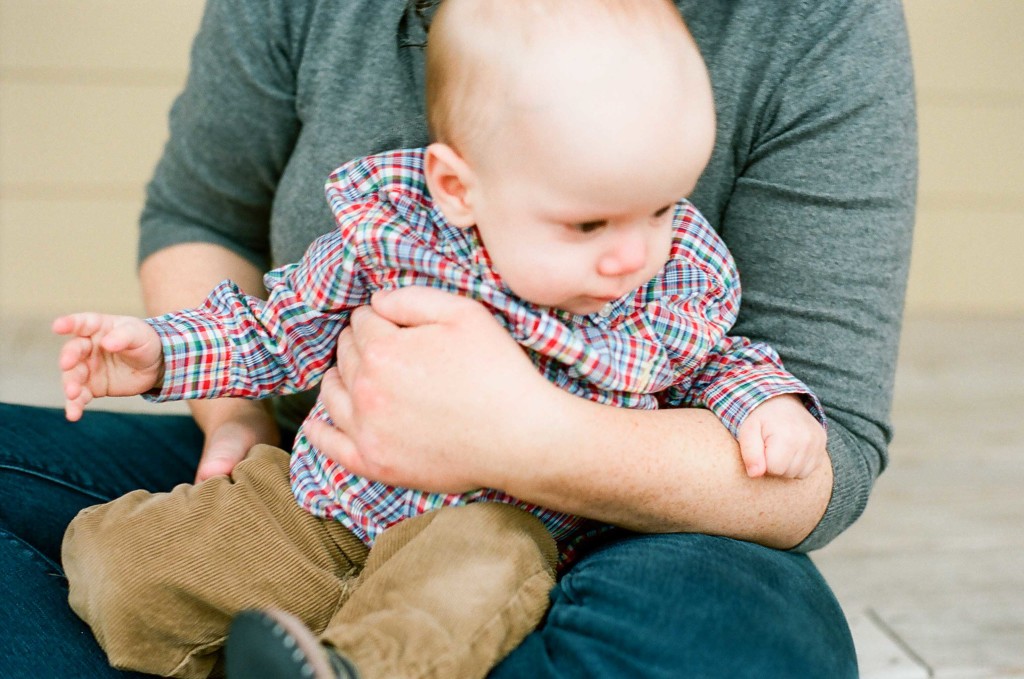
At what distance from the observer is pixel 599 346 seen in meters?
0.95

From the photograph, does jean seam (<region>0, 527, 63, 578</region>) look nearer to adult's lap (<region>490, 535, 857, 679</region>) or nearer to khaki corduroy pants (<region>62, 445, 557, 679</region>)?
khaki corduroy pants (<region>62, 445, 557, 679</region>)

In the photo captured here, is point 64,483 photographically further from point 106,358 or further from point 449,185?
point 449,185

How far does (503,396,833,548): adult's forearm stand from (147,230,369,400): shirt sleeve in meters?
0.26

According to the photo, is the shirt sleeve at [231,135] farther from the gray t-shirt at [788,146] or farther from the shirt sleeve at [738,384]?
the shirt sleeve at [738,384]

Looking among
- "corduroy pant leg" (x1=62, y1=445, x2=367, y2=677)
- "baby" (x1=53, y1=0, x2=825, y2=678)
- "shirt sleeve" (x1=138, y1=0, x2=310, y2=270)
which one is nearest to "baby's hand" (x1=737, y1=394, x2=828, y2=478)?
"baby" (x1=53, y1=0, x2=825, y2=678)

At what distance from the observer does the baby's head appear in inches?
32.2

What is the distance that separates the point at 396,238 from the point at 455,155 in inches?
3.9

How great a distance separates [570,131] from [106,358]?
0.48 meters

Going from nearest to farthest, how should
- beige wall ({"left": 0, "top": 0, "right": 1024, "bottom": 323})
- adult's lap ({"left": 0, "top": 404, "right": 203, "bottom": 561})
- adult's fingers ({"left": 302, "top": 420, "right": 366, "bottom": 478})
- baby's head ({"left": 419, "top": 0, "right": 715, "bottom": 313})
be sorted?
baby's head ({"left": 419, "top": 0, "right": 715, "bottom": 313}) → adult's fingers ({"left": 302, "top": 420, "right": 366, "bottom": 478}) → adult's lap ({"left": 0, "top": 404, "right": 203, "bottom": 561}) → beige wall ({"left": 0, "top": 0, "right": 1024, "bottom": 323})

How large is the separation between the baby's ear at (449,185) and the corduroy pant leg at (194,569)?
1.07ft

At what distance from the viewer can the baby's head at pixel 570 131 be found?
82 centimetres

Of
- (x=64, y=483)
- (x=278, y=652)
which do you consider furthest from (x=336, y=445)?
(x=64, y=483)

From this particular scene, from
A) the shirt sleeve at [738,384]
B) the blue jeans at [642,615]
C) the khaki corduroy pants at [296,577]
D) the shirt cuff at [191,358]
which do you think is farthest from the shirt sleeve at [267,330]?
the shirt sleeve at [738,384]

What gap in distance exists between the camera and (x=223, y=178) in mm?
1242
